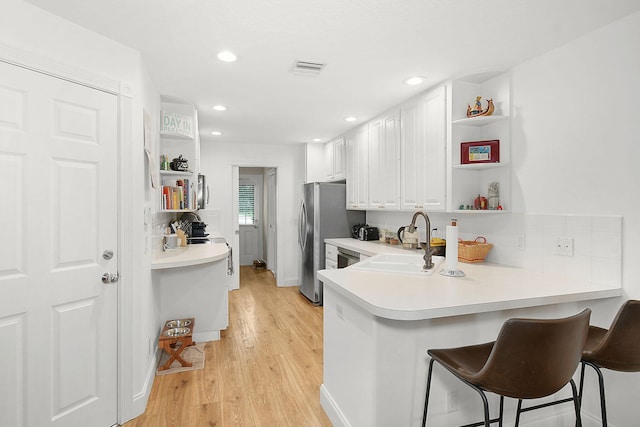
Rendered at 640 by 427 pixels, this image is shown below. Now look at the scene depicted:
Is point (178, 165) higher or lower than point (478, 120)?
lower

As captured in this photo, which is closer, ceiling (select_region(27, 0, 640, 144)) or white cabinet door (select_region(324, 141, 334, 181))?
ceiling (select_region(27, 0, 640, 144))

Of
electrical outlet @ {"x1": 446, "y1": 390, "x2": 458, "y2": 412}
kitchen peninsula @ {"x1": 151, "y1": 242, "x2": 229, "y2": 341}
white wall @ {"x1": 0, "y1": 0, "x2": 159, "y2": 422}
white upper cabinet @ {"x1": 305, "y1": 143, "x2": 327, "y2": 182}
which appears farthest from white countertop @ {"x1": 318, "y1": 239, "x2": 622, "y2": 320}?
white upper cabinet @ {"x1": 305, "y1": 143, "x2": 327, "y2": 182}

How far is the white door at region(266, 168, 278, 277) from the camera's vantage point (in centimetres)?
619

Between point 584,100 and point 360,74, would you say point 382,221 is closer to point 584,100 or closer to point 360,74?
point 360,74

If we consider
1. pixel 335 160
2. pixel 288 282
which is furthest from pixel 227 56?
pixel 288 282

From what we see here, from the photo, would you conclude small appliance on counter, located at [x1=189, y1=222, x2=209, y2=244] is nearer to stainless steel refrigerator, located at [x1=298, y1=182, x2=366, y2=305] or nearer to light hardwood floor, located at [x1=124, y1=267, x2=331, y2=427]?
light hardwood floor, located at [x1=124, y1=267, x2=331, y2=427]

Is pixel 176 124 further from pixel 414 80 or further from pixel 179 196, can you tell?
pixel 414 80

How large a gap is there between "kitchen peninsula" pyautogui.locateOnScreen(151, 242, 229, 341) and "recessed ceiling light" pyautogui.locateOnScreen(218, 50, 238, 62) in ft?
5.34

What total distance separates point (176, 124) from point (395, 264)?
8.09 ft

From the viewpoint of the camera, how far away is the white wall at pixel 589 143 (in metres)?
1.87

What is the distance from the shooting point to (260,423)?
212 centimetres

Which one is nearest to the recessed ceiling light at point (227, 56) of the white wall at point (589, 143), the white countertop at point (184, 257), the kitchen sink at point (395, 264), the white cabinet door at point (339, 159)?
the white countertop at point (184, 257)

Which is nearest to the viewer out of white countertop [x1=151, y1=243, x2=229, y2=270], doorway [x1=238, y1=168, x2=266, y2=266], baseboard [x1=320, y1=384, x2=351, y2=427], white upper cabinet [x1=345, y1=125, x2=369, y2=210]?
baseboard [x1=320, y1=384, x2=351, y2=427]

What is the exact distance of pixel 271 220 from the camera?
661cm
